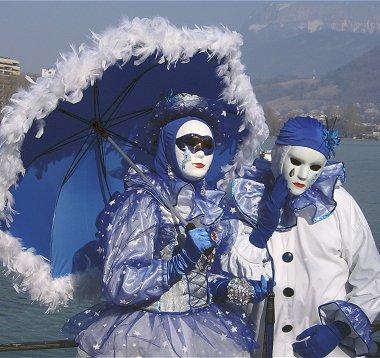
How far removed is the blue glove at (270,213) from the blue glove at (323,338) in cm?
35

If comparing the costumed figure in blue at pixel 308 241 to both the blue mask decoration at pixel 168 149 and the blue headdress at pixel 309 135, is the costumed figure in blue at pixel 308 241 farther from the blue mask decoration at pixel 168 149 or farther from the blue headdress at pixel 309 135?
the blue mask decoration at pixel 168 149

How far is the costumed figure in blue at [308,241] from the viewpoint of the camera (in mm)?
2605

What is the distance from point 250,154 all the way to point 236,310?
0.63m

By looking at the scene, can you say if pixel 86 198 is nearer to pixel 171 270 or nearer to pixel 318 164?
pixel 171 270

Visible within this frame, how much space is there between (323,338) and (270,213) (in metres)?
0.46

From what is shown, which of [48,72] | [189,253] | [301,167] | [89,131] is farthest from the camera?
[89,131]

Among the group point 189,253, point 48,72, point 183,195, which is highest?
point 48,72

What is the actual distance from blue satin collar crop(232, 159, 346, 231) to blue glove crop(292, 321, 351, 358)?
14.7 inches

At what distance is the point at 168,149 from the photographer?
263 cm

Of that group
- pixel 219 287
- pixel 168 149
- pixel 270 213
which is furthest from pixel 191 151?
pixel 219 287

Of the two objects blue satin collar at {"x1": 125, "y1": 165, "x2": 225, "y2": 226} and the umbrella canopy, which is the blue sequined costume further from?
the umbrella canopy

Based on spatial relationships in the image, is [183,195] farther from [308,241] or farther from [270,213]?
[308,241]

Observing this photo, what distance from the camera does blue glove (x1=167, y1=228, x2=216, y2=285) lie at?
2309mm

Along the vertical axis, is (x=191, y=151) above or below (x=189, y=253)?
above
